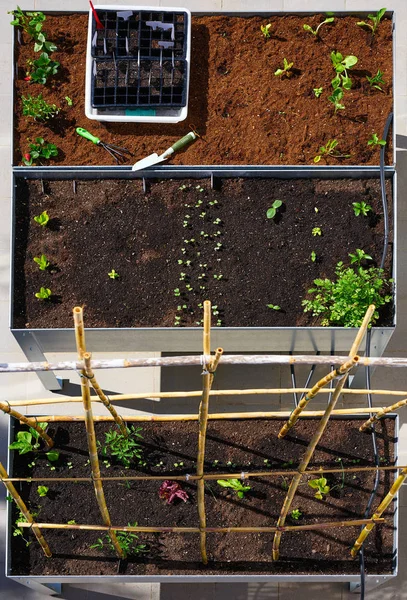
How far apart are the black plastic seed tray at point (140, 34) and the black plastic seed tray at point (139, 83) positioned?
60 mm

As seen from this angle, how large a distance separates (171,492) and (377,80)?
309 cm

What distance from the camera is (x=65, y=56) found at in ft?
17.1

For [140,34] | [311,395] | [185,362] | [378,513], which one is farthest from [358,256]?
[140,34]

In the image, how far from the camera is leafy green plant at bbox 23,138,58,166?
496cm

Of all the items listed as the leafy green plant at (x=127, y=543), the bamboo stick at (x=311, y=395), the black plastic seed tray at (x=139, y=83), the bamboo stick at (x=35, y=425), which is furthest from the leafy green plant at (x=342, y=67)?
the leafy green plant at (x=127, y=543)

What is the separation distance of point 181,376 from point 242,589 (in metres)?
1.56

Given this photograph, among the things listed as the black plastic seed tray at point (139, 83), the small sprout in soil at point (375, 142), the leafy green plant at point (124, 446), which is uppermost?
the black plastic seed tray at point (139, 83)

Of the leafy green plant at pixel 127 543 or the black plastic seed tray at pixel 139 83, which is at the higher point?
the black plastic seed tray at pixel 139 83

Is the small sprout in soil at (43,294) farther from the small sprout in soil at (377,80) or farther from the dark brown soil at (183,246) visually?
the small sprout in soil at (377,80)

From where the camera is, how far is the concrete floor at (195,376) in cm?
514

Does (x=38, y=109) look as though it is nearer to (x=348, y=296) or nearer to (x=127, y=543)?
(x=348, y=296)

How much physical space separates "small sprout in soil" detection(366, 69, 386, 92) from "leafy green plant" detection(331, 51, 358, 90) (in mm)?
149

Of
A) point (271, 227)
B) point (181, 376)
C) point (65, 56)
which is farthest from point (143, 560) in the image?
point (65, 56)

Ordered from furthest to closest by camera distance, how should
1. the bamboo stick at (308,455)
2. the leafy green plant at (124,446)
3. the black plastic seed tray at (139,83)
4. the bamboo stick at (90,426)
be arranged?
1. the black plastic seed tray at (139,83)
2. the leafy green plant at (124,446)
3. the bamboo stick at (308,455)
4. the bamboo stick at (90,426)
